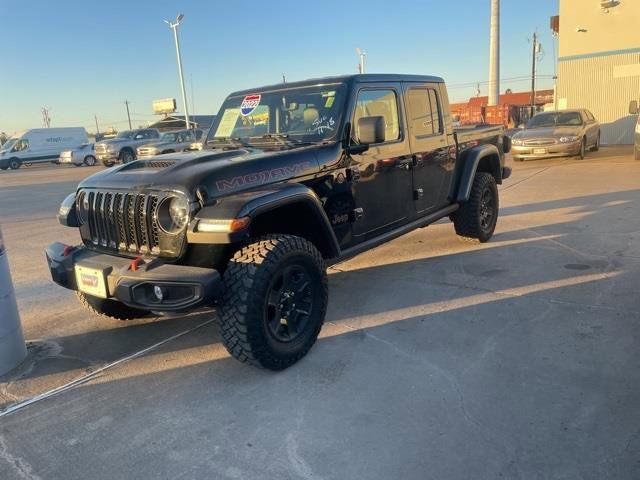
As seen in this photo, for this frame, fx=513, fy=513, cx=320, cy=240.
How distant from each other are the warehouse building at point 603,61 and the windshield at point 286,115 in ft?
68.3

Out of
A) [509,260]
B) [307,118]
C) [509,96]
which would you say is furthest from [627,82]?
[509,96]

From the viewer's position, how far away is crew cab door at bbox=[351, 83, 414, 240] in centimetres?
420

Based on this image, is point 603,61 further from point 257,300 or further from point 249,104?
point 257,300

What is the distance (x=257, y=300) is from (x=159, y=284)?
0.57m

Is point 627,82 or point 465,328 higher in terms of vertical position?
point 627,82

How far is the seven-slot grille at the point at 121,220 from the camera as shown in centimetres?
324

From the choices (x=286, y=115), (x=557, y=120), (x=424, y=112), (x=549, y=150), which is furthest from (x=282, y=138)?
(x=557, y=120)

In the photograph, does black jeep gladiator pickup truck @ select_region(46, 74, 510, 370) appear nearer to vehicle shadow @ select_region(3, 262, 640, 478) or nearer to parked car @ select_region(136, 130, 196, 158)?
vehicle shadow @ select_region(3, 262, 640, 478)

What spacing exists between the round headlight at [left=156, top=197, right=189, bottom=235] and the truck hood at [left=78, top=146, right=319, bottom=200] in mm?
76

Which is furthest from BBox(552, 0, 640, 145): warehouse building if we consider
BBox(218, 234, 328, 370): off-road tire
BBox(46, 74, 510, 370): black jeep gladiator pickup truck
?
BBox(218, 234, 328, 370): off-road tire

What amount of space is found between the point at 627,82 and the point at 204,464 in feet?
78.3

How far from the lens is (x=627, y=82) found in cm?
2094

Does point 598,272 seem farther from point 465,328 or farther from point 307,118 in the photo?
point 307,118

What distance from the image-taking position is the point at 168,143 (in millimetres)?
21641
